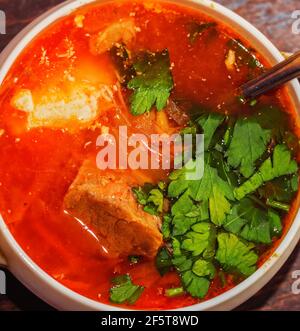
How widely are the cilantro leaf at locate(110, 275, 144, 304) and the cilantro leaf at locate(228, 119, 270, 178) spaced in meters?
0.34

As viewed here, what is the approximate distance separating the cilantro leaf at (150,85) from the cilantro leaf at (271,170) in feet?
0.84

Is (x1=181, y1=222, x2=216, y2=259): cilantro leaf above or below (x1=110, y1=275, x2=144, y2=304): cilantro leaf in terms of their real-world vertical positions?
above

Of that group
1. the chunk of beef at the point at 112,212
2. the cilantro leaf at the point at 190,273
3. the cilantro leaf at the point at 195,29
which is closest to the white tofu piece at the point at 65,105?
the chunk of beef at the point at 112,212

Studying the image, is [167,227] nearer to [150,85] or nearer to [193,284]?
[193,284]

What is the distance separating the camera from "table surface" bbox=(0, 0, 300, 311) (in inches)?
64.2

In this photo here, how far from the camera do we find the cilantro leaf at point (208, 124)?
1500 mm

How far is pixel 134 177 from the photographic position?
4.91 feet

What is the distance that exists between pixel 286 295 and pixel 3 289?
0.70m

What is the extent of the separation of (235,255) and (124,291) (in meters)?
0.25

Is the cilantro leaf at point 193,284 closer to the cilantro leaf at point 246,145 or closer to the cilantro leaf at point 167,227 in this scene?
the cilantro leaf at point 167,227

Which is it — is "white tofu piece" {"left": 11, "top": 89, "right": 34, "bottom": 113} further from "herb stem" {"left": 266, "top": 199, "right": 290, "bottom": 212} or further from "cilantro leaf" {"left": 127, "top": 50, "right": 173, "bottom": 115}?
"herb stem" {"left": 266, "top": 199, "right": 290, "bottom": 212}

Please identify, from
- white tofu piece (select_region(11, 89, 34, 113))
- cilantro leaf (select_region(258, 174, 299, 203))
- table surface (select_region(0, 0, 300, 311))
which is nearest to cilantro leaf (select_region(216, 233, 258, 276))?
cilantro leaf (select_region(258, 174, 299, 203))

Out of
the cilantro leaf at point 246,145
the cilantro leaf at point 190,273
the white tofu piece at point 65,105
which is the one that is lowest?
A: the cilantro leaf at point 190,273
